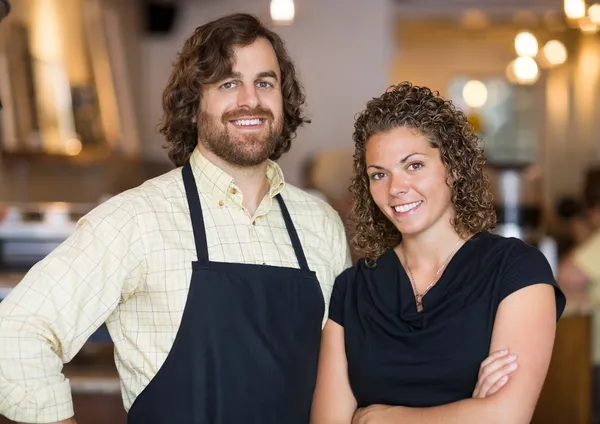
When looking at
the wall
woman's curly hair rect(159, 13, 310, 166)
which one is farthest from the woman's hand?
the wall

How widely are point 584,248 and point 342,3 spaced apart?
409 centimetres

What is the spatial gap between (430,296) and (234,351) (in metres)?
0.50

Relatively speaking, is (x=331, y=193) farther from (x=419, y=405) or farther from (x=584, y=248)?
(x=419, y=405)

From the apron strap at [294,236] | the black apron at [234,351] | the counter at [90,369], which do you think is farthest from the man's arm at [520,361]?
the counter at [90,369]

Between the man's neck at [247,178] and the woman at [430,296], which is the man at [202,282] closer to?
the man's neck at [247,178]

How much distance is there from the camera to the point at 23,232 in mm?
4305

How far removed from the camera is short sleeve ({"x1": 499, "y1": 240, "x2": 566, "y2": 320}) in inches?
80.1

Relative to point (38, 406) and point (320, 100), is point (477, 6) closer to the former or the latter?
→ point (320, 100)

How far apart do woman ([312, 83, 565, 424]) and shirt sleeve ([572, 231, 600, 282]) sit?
2293 millimetres

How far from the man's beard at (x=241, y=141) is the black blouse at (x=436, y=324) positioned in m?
0.44

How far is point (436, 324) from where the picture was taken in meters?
2.11

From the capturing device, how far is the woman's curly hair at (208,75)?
2248 mm

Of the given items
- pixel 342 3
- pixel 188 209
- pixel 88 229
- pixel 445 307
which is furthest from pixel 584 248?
pixel 342 3

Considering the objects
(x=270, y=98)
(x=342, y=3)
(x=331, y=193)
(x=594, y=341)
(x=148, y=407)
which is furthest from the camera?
(x=342, y=3)
